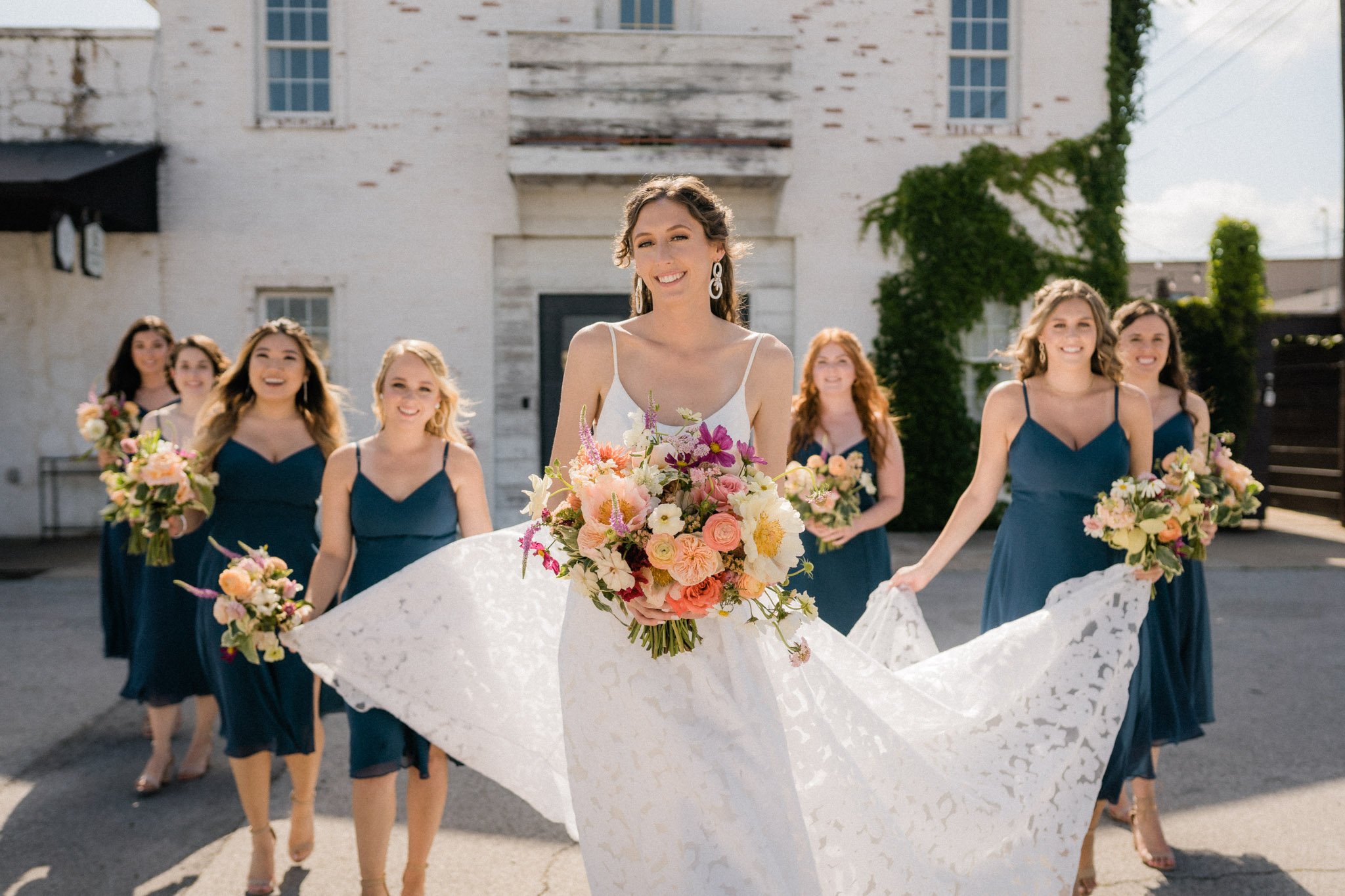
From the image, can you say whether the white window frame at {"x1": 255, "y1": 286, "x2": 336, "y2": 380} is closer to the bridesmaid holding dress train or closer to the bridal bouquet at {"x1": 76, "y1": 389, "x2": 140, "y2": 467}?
the bridal bouquet at {"x1": 76, "y1": 389, "x2": 140, "y2": 467}

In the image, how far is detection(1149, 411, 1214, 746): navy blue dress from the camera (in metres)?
4.37

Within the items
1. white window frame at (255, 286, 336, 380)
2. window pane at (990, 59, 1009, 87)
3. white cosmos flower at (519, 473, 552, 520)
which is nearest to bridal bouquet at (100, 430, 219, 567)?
white cosmos flower at (519, 473, 552, 520)

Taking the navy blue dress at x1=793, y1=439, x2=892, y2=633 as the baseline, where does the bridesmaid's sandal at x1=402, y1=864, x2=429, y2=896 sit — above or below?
below

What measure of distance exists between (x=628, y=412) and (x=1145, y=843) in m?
3.05

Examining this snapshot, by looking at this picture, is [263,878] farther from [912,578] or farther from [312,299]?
[312,299]

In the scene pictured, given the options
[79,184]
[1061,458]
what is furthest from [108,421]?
[79,184]

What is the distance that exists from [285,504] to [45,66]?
37.5ft

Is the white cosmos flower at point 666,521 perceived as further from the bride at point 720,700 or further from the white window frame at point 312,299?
the white window frame at point 312,299

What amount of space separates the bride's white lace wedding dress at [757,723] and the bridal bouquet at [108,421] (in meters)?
3.27

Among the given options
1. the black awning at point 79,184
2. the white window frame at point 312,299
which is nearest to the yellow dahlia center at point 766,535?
the black awning at point 79,184

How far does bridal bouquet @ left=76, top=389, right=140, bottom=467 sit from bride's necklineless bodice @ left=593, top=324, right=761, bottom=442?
174 inches

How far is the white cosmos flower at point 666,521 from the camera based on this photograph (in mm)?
2320

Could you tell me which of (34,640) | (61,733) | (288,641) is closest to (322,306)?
(34,640)

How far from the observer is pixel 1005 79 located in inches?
533
